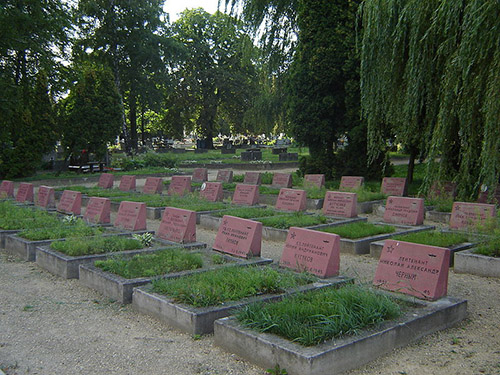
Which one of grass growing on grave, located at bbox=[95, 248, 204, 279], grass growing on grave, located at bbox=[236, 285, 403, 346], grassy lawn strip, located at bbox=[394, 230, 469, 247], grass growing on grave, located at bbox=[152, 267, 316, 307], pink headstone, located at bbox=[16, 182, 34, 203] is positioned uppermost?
grassy lawn strip, located at bbox=[394, 230, 469, 247]

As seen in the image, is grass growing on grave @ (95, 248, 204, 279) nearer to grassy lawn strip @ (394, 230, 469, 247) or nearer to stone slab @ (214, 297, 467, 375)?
stone slab @ (214, 297, 467, 375)

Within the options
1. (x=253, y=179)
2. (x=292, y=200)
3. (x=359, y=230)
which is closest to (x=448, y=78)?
(x=359, y=230)

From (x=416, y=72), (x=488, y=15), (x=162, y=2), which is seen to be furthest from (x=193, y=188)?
(x=162, y=2)

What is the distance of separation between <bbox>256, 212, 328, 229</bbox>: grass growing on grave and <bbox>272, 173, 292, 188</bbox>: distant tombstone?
273 inches

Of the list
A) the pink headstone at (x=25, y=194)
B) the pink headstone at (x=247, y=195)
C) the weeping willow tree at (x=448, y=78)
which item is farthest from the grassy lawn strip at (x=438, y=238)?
the pink headstone at (x=25, y=194)

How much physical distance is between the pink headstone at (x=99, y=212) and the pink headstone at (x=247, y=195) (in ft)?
14.8

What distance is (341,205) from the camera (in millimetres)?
12414

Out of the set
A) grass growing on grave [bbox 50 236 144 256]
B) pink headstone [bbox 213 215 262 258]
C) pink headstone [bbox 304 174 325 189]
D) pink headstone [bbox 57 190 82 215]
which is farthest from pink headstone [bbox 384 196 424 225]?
→ pink headstone [bbox 57 190 82 215]

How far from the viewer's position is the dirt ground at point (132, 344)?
4.59m

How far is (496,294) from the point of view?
6.89 metres

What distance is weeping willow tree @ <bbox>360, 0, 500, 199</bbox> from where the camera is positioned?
560cm

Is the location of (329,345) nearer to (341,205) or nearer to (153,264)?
(153,264)

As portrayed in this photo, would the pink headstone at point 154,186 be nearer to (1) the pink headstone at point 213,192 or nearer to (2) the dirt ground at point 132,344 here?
(1) the pink headstone at point 213,192

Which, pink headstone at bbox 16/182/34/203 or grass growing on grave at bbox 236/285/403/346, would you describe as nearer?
grass growing on grave at bbox 236/285/403/346
